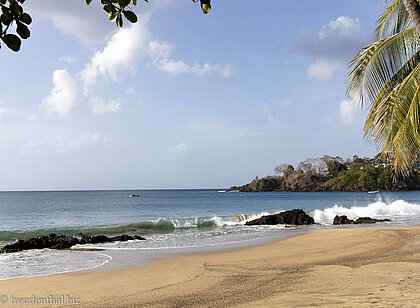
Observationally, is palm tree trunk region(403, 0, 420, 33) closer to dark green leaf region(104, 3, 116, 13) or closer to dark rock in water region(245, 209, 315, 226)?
dark green leaf region(104, 3, 116, 13)

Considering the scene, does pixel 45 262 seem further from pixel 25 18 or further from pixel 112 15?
pixel 25 18

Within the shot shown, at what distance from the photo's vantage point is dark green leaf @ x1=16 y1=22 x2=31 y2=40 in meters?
1.86

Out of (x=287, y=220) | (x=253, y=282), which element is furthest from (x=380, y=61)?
(x=287, y=220)

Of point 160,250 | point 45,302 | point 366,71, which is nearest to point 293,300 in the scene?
point 45,302

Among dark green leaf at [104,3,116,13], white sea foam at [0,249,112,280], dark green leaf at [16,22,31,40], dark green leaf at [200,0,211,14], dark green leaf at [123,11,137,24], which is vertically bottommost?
white sea foam at [0,249,112,280]

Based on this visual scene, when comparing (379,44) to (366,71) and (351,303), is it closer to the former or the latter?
(366,71)

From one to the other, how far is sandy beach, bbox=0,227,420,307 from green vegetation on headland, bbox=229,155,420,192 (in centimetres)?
9678

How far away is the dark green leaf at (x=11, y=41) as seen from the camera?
1.81 metres

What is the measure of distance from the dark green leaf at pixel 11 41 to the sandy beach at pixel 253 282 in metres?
5.01

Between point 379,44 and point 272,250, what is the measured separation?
7.23m

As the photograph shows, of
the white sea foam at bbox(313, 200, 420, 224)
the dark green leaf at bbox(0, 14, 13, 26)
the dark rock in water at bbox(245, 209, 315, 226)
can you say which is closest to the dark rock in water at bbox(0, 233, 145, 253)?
the dark rock in water at bbox(245, 209, 315, 226)

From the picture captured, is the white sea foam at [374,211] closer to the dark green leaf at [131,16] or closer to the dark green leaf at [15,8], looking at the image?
the dark green leaf at [131,16]

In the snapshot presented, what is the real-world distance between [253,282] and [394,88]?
511cm

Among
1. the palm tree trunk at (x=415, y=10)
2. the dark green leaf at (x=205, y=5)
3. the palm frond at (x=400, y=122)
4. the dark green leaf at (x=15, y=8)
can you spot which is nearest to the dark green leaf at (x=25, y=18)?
the dark green leaf at (x=15, y=8)
